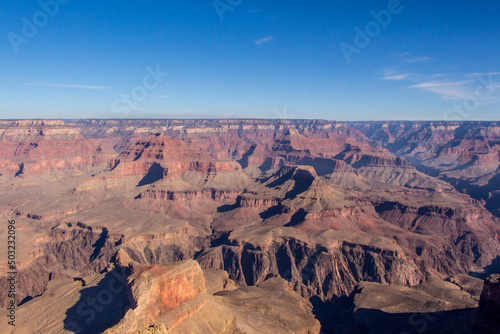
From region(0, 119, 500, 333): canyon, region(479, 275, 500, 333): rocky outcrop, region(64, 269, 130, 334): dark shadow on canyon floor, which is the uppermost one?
region(479, 275, 500, 333): rocky outcrop

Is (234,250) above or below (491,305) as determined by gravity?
below

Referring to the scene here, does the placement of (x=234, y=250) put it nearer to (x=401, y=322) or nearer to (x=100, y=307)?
(x=100, y=307)

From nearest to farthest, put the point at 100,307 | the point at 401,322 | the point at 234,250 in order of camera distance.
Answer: the point at 100,307 < the point at 401,322 < the point at 234,250

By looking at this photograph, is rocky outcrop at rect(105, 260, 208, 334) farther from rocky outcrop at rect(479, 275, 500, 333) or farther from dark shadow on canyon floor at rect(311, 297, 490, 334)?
rocky outcrop at rect(479, 275, 500, 333)

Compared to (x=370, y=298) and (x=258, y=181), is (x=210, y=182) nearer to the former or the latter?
(x=258, y=181)

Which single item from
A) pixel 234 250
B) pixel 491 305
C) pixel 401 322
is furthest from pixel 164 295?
pixel 234 250

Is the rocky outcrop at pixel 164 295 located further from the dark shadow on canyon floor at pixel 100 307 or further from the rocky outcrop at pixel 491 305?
A: the rocky outcrop at pixel 491 305

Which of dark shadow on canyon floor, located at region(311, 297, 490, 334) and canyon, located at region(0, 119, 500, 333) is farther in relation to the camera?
canyon, located at region(0, 119, 500, 333)

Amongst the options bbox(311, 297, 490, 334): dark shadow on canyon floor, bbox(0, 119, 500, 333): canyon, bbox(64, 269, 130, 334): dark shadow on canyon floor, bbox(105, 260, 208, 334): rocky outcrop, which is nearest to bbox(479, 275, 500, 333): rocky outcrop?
bbox(0, 119, 500, 333): canyon

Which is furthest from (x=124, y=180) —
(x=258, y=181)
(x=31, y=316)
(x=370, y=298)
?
(x=370, y=298)
